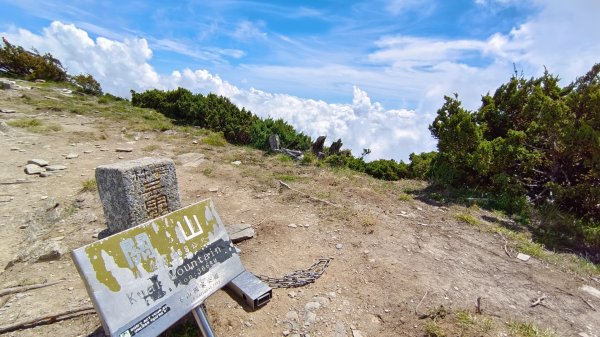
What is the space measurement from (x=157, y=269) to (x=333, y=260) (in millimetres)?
2876

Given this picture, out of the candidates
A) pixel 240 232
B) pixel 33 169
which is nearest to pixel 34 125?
pixel 33 169

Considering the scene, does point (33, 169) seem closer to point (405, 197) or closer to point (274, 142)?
point (274, 142)

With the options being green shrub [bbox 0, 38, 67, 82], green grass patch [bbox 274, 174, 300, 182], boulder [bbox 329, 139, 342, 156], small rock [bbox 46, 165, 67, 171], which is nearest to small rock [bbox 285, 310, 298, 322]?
green grass patch [bbox 274, 174, 300, 182]

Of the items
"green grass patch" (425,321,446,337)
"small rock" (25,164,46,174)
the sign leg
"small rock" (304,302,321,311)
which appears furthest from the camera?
"small rock" (25,164,46,174)

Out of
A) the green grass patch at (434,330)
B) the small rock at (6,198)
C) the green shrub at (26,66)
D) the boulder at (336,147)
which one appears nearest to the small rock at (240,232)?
the green grass patch at (434,330)

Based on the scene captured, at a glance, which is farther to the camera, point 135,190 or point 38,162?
point 38,162

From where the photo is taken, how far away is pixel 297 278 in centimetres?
468

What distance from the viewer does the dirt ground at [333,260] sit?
12.8 ft

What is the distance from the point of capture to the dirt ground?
3912 millimetres

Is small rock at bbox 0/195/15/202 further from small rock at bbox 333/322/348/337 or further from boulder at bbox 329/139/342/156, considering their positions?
boulder at bbox 329/139/342/156

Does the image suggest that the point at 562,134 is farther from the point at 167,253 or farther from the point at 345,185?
the point at 167,253

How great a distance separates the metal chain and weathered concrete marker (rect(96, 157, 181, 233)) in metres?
1.89

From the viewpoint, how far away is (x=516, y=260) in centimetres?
548

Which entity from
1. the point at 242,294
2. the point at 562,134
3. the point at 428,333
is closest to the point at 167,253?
the point at 242,294
